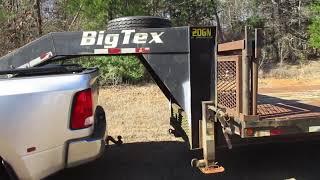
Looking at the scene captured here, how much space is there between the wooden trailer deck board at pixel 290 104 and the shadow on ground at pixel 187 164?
751 mm

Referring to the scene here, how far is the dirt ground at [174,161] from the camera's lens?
6004mm

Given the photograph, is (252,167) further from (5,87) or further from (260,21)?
(260,21)

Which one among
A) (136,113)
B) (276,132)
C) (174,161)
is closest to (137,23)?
(276,132)

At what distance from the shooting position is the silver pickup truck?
4.19m

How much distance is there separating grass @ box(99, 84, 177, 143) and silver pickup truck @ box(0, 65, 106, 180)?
3.53 metres

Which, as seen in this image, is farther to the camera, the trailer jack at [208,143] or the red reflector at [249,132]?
the trailer jack at [208,143]

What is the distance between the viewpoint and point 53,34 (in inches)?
207

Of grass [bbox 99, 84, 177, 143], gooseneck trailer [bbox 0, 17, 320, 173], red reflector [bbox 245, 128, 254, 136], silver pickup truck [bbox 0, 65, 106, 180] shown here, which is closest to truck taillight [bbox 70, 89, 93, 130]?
silver pickup truck [bbox 0, 65, 106, 180]

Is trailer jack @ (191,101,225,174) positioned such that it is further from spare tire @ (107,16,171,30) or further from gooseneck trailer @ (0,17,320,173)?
spare tire @ (107,16,171,30)

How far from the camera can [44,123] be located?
4281mm

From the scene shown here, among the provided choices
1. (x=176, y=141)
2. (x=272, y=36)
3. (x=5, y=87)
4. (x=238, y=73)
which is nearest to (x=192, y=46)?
(x=238, y=73)

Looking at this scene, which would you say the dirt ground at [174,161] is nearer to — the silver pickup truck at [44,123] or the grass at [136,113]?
the grass at [136,113]

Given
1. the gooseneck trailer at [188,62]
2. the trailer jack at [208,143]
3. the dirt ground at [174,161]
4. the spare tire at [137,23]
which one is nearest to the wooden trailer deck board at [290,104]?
the gooseneck trailer at [188,62]

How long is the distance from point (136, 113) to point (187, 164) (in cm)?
421
